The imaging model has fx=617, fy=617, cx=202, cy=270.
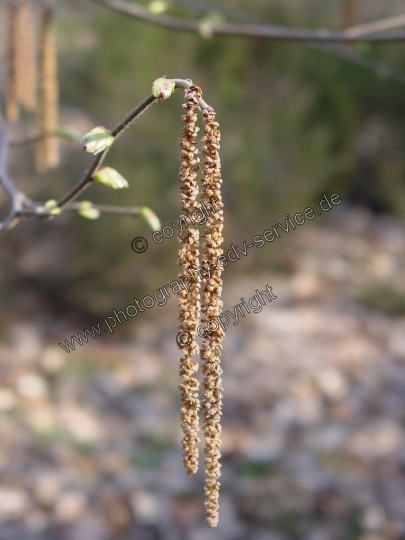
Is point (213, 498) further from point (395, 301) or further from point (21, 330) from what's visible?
point (395, 301)

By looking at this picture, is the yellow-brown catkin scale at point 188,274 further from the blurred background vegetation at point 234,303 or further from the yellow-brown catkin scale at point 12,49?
the blurred background vegetation at point 234,303

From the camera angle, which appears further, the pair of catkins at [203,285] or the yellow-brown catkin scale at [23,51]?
A: the yellow-brown catkin scale at [23,51]

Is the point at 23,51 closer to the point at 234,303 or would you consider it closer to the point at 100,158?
the point at 100,158

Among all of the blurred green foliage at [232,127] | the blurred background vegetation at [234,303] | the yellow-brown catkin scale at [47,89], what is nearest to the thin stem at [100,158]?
the yellow-brown catkin scale at [47,89]

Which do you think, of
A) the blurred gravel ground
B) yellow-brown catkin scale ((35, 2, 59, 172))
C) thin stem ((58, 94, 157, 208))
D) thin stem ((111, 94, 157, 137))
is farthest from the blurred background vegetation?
thin stem ((111, 94, 157, 137))

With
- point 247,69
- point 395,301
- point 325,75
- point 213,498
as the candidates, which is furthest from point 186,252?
point 325,75

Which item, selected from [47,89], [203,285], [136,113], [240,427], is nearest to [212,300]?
[203,285]

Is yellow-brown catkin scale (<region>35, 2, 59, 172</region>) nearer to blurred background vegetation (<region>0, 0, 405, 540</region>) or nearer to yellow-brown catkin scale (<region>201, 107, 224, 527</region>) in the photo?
blurred background vegetation (<region>0, 0, 405, 540</region>)
